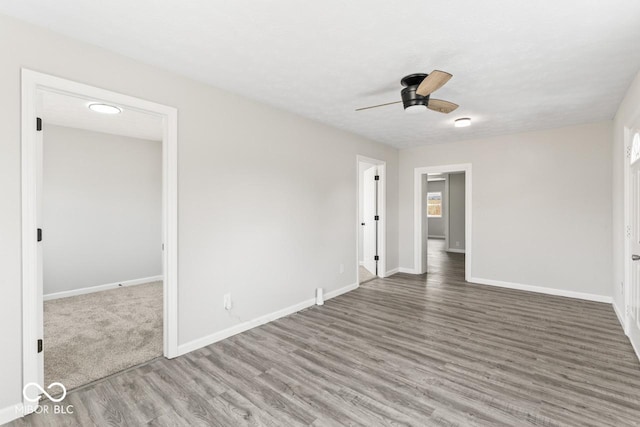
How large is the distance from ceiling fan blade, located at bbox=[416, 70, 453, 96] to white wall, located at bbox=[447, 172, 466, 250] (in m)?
7.51

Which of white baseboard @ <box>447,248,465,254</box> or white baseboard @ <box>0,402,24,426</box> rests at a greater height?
white baseboard @ <box>447,248,465,254</box>

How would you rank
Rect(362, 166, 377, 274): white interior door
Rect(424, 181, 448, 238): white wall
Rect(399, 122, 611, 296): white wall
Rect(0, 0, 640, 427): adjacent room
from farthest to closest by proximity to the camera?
Rect(424, 181, 448, 238): white wall, Rect(362, 166, 377, 274): white interior door, Rect(399, 122, 611, 296): white wall, Rect(0, 0, 640, 427): adjacent room

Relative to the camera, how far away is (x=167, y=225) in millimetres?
2680

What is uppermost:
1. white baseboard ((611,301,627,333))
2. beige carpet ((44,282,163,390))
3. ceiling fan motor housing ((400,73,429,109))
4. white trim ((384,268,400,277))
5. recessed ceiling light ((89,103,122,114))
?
recessed ceiling light ((89,103,122,114))

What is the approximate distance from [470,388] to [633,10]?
2.62 m

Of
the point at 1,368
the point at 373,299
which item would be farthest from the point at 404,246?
the point at 1,368

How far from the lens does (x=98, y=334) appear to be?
3.17m

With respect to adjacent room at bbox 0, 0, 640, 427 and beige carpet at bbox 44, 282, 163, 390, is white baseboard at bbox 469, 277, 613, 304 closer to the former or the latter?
adjacent room at bbox 0, 0, 640, 427

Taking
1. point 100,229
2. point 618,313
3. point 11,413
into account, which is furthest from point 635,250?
point 100,229

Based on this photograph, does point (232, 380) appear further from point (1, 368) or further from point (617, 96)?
point (617, 96)

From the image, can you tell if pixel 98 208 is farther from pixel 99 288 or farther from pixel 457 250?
pixel 457 250

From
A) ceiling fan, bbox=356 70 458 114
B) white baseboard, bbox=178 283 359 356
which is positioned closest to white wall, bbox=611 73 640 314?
ceiling fan, bbox=356 70 458 114

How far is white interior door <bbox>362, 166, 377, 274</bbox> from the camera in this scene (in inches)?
233

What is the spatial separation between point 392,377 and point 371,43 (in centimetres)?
252
